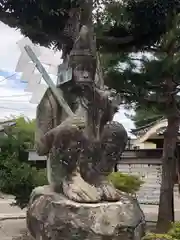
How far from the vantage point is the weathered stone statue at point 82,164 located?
9.62 ft

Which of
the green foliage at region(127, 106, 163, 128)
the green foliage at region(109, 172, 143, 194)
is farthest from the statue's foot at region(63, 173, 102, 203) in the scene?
the green foliage at region(127, 106, 163, 128)

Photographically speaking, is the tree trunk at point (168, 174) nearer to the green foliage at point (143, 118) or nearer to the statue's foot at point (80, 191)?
the green foliage at point (143, 118)

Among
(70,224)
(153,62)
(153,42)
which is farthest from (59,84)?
(153,42)

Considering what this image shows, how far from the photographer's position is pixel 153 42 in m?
6.12

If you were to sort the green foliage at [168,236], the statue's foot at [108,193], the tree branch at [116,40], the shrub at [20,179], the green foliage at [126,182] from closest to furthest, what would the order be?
the statue's foot at [108,193] < the green foliage at [168,236] < the tree branch at [116,40] < the shrub at [20,179] < the green foliage at [126,182]

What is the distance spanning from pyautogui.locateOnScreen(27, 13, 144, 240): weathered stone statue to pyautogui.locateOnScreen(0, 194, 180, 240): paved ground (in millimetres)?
3337

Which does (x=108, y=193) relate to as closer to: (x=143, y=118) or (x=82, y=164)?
(x=82, y=164)

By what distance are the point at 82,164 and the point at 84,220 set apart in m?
0.42

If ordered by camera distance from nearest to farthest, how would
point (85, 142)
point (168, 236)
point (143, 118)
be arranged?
point (85, 142) < point (168, 236) < point (143, 118)

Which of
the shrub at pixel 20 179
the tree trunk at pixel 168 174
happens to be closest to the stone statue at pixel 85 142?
the shrub at pixel 20 179

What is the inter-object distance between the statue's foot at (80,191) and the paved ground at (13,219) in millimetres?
3411

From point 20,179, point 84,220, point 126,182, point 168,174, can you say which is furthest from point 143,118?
point 84,220

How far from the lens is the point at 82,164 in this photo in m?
3.18

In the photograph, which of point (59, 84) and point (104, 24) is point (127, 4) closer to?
point (104, 24)
